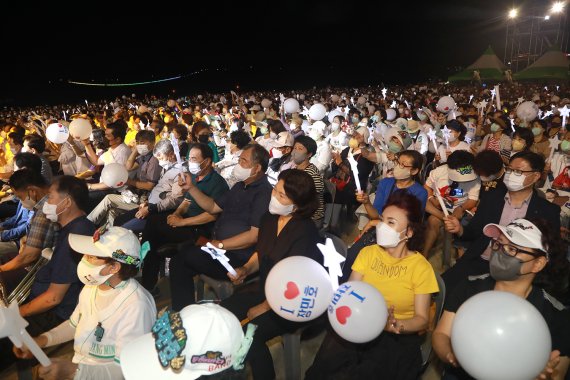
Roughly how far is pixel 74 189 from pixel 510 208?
367 cm

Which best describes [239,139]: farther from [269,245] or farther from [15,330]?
[15,330]

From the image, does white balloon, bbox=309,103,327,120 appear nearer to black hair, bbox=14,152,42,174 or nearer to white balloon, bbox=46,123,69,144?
white balloon, bbox=46,123,69,144

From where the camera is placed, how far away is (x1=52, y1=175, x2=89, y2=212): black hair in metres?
3.28

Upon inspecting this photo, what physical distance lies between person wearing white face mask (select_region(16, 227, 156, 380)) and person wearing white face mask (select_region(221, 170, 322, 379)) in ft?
2.77

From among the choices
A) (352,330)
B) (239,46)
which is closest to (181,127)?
(352,330)

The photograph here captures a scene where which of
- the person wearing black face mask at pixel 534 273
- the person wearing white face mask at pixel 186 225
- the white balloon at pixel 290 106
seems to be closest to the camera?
the person wearing black face mask at pixel 534 273

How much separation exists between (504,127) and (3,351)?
8.55 metres

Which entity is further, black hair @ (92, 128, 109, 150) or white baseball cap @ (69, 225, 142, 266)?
black hair @ (92, 128, 109, 150)

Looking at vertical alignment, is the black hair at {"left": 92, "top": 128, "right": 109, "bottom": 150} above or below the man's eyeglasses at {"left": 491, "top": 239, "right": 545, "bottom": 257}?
below

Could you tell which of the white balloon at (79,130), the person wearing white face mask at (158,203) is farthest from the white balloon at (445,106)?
the white balloon at (79,130)

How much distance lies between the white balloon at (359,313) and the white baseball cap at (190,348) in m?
0.62

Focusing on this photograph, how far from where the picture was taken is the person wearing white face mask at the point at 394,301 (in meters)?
2.48

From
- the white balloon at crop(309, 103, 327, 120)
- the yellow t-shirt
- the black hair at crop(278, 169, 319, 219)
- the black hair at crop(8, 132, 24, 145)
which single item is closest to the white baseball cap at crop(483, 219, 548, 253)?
the yellow t-shirt

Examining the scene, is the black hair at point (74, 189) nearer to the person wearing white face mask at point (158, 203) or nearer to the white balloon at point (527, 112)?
the person wearing white face mask at point (158, 203)
